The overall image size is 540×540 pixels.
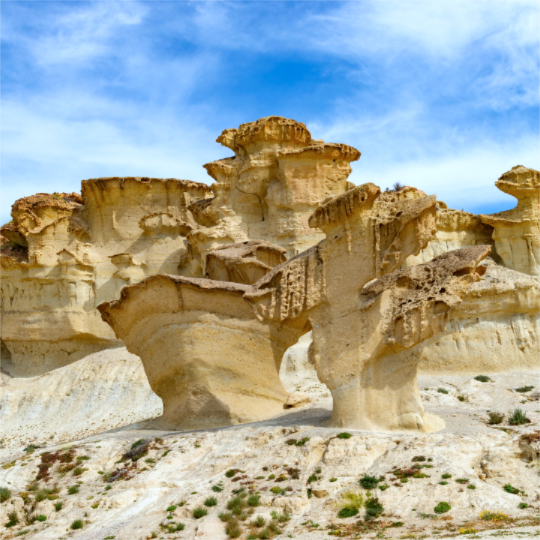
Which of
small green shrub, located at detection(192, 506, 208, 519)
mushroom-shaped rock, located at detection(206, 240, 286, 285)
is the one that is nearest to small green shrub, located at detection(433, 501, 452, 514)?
small green shrub, located at detection(192, 506, 208, 519)

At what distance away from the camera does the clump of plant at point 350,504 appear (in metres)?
12.0

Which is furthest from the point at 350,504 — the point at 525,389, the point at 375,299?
the point at 525,389

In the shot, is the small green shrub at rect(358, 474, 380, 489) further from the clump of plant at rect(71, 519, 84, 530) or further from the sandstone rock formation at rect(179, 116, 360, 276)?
the sandstone rock formation at rect(179, 116, 360, 276)

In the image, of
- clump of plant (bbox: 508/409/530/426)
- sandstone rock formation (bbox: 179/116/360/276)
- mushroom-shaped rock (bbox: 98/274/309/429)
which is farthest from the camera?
sandstone rock formation (bbox: 179/116/360/276)

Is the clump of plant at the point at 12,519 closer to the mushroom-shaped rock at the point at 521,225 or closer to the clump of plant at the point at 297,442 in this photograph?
the clump of plant at the point at 297,442

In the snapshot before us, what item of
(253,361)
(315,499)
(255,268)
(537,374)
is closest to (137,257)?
(255,268)

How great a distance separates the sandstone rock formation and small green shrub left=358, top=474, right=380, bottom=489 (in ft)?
67.4

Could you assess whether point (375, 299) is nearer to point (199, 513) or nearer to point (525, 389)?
point (199, 513)

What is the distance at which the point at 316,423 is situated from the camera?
661 inches

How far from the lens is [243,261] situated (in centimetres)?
2320

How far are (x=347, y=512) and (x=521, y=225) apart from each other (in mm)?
21866

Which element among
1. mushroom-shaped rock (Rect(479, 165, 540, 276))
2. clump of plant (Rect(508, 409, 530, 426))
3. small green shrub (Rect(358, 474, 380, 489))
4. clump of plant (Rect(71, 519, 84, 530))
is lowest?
clump of plant (Rect(71, 519, 84, 530))

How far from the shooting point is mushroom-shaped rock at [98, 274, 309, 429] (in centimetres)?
1908

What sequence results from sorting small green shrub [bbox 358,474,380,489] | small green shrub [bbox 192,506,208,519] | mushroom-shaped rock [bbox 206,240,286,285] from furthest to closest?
mushroom-shaped rock [bbox 206,240,286,285] < small green shrub [bbox 192,506,208,519] < small green shrub [bbox 358,474,380,489]
